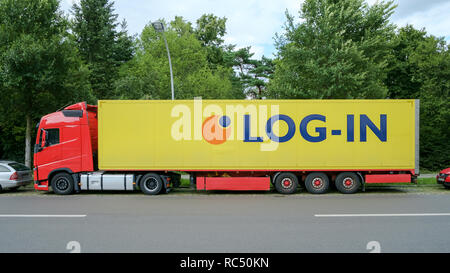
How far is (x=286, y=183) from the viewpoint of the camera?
11844mm

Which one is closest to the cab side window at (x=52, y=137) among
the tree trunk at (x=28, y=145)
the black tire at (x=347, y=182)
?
the tree trunk at (x=28, y=145)

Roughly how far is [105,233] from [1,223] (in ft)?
9.80

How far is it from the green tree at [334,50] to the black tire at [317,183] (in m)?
5.75

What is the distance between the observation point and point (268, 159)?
11.6 meters

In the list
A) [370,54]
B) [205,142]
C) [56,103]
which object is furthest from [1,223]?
[370,54]

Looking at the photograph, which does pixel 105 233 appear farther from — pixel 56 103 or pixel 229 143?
pixel 56 103

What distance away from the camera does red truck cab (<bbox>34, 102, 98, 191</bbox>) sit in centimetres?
1191

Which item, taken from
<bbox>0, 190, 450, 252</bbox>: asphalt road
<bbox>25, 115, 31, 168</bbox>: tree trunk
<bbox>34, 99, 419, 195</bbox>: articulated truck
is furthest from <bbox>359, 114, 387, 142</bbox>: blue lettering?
<bbox>25, 115, 31, 168</bbox>: tree trunk

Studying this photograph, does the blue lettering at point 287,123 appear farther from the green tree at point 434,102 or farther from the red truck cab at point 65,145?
the green tree at point 434,102

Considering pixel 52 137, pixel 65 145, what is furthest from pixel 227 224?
pixel 52 137

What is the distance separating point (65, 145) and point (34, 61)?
5.37 meters

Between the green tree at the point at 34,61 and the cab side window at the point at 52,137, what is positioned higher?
the green tree at the point at 34,61

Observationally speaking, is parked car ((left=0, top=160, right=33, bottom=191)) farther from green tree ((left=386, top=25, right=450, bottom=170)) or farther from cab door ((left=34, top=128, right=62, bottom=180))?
green tree ((left=386, top=25, right=450, bottom=170))

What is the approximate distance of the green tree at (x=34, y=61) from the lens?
1417 centimetres
